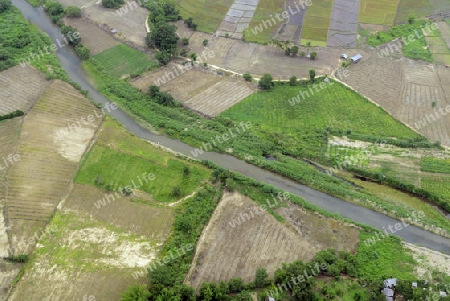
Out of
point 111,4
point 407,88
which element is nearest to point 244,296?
point 407,88

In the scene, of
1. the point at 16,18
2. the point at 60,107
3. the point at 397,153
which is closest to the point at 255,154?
the point at 397,153

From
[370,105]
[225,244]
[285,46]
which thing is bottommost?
[225,244]

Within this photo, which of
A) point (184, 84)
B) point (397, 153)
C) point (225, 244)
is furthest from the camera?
point (184, 84)

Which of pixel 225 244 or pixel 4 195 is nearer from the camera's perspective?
pixel 225 244

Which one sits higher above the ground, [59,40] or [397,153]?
[59,40]

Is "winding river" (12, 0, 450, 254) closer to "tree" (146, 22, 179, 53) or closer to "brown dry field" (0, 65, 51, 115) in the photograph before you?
"brown dry field" (0, 65, 51, 115)

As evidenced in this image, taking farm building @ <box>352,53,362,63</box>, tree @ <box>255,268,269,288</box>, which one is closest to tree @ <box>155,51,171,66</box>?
farm building @ <box>352,53,362,63</box>

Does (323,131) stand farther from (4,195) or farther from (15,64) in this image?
(15,64)

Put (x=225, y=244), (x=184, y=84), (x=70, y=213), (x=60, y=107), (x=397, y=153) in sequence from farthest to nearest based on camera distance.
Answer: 1. (x=184, y=84)
2. (x=60, y=107)
3. (x=397, y=153)
4. (x=70, y=213)
5. (x=225, y=244)
